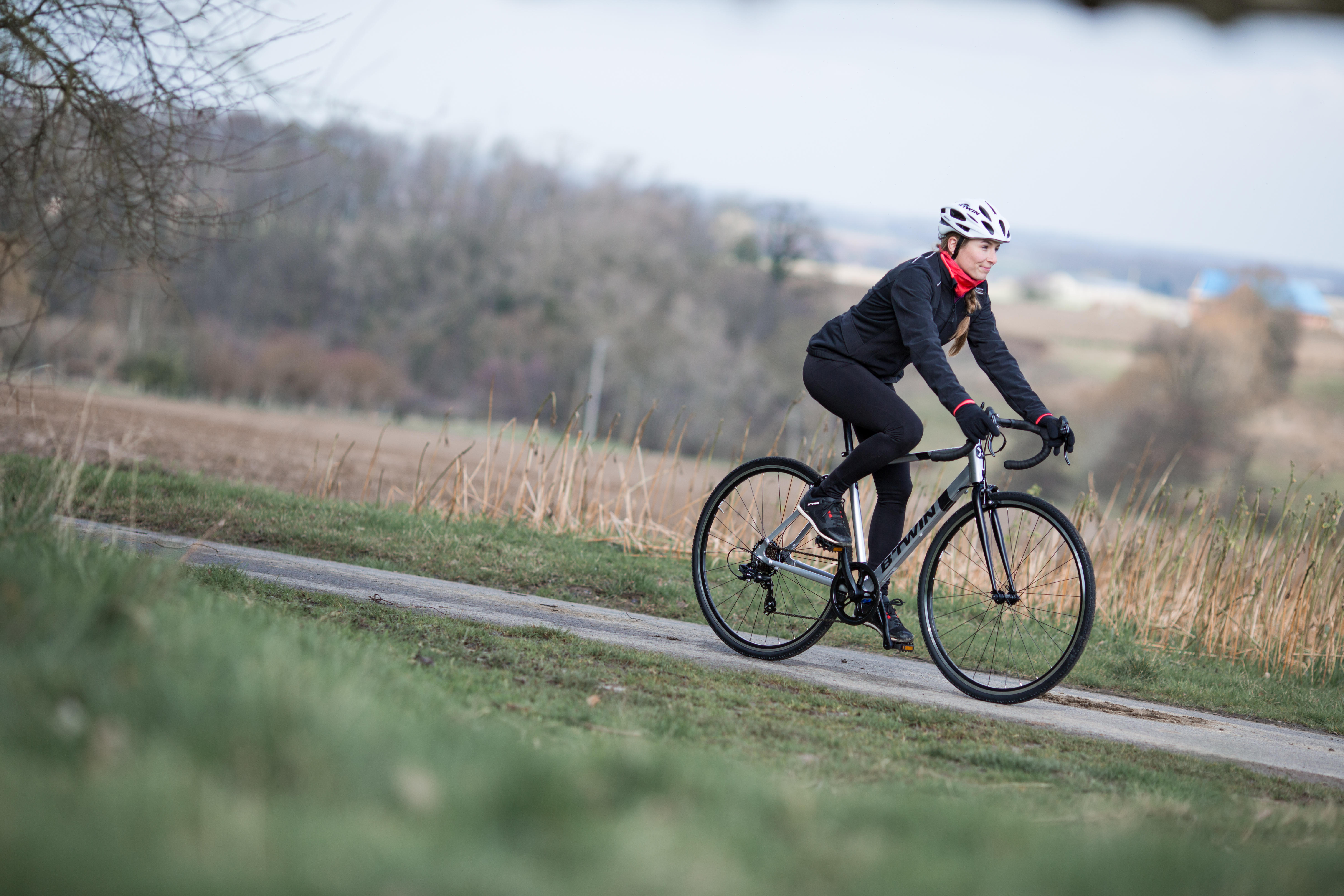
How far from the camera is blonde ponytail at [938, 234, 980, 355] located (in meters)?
5.42

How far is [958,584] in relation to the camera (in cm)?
549

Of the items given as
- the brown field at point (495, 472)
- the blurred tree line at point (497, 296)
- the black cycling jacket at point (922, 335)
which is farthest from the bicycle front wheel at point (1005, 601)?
the blurred tree line at point (497, 296)

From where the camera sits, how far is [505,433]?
11234 mm

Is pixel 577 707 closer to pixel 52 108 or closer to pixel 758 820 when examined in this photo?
pixel 758 820

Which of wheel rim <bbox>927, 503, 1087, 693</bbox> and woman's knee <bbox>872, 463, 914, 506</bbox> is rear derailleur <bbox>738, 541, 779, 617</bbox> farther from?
wheel rim <bbox>927, 503, 1087, 693</bbox>

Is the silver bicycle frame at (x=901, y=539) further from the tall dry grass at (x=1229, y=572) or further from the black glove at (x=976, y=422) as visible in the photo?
the tall dry grass at (x=1229, y=572)

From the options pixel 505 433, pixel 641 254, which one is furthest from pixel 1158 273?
pixel 505 433

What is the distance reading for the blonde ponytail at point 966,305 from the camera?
5.42m

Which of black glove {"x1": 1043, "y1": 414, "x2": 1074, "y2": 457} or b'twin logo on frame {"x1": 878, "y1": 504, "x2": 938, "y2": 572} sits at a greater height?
black glove {"x1": 1043, "y1": 414, "x2": 1074, "y2": 457}

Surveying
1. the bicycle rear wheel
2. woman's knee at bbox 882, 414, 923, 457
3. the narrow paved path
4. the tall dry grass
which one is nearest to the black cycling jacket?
woman's knee at bbox 882, 414, 923, 457

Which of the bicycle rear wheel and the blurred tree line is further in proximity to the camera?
the blurred tree line

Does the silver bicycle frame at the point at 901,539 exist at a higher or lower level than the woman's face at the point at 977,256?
lower

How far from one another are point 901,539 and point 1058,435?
89cm

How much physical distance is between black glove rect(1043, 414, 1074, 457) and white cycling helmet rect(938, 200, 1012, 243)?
855 mm
